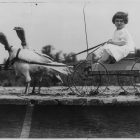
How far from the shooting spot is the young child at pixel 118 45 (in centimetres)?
476

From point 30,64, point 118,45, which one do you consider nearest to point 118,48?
point 118,45

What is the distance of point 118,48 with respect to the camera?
15.7ft

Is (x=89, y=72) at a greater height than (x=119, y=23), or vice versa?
(x=119, y=23)

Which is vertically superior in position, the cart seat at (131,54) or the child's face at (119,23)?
the child's face at (119,23)

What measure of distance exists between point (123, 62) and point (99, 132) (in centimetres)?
118

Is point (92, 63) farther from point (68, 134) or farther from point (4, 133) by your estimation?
point (4, 133)

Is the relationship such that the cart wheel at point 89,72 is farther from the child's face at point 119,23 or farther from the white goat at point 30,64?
the child's face at point 119,23

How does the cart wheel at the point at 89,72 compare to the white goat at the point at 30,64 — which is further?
the white goat at the point at 30,64

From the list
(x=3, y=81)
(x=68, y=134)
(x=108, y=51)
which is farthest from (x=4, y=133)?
(x=3, y=81)

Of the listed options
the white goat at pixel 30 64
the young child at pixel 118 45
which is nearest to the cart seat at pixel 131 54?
the young child at pixel 118 45

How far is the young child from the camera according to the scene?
4762 mm

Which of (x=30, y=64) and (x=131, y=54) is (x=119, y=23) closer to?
(x=131, y=54)

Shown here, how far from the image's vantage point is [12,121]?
14.4 ft

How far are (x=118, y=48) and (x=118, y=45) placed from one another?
0.28ft
